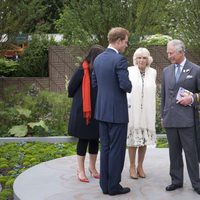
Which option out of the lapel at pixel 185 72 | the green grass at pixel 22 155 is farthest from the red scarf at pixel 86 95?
the green grass at pixel 22 155

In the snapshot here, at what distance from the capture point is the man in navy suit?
18.8ft

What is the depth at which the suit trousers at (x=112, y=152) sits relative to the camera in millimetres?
5836

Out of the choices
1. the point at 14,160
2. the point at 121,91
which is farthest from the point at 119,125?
the point at 14,160

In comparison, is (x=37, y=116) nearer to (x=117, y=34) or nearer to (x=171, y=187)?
(x=171, y=187)

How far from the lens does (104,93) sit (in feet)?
19.1

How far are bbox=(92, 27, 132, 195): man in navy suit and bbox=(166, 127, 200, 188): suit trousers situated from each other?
63cm

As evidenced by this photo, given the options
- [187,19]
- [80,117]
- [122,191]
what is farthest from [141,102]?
[187,19]

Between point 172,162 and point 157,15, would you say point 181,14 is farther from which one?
point 172,162

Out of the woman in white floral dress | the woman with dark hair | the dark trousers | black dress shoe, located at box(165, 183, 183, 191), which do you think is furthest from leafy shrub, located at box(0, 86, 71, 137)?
black dress shoe, located at box(165, 183, 183, 191)

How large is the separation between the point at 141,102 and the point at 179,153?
88cm

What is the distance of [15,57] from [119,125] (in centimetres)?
1342

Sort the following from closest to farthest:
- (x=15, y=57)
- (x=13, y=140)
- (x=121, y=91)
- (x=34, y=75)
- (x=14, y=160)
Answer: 1. (x=121, y=91)
2. (x=14, y=160)
3. (x=13, y=140)
4. (x=34, y=75)
5. (x=15, y=57)

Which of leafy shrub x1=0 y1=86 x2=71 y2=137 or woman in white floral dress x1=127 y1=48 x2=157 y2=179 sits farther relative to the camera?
leafy shrub x1=0 y1=86 x2=71 y2=137

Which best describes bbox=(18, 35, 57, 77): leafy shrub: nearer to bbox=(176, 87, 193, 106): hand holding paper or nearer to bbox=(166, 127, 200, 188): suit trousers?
bbox=(166, 127, 200, 188): suit trousers
